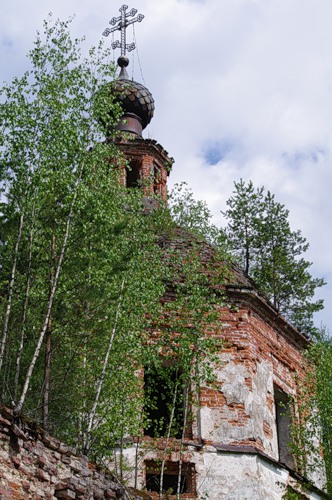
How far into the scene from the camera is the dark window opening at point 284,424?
14336 millimetres

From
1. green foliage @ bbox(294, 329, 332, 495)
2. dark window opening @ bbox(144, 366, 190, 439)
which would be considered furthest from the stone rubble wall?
green foliage @ bbox(294, 329, 332, 495)

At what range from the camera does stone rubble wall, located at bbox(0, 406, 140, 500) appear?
8.15 m

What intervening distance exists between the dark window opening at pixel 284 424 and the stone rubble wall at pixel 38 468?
18.9 feet

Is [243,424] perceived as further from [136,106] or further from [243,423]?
[136,106]

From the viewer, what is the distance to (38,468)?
27.9 feet

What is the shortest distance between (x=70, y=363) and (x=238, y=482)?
3.74 metres

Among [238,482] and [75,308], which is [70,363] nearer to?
[75,308]

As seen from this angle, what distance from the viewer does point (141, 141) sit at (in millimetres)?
19219

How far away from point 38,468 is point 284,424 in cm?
739

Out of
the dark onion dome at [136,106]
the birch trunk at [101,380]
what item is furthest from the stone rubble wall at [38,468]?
the dark onion dome at [136,106]

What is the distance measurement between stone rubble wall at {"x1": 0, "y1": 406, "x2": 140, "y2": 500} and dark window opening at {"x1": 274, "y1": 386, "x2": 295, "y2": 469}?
5.75 m

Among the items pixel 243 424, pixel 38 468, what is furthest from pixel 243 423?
pixel 38 468

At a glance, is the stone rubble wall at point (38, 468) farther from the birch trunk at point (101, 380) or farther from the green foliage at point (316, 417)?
the green foliage at point (316, 417)

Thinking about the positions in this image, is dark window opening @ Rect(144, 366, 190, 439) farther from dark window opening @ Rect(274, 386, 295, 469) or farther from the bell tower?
the bell tower
